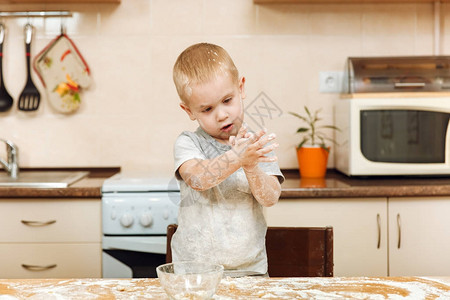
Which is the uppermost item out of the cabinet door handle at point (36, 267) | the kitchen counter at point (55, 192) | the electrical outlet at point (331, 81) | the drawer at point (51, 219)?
the electrical outlet at point (331, 81)

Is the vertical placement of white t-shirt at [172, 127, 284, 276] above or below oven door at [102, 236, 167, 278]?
above

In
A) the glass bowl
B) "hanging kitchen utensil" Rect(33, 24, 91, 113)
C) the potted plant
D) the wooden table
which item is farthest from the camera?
"hanging kitchen utensil" Rect(33, 24, 91, 113)

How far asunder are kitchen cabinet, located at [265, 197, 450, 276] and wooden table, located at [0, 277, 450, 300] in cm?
98

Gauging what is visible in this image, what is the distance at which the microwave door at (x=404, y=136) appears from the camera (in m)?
2.21

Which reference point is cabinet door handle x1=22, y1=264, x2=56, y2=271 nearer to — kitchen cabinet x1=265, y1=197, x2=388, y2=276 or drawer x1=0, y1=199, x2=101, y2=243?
drawer x1=0, y1=199, x2=101, y2=243

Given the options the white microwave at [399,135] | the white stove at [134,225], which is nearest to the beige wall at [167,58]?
the white microwave at [399,135]

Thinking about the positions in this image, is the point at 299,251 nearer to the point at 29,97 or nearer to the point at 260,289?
the point at 260,289

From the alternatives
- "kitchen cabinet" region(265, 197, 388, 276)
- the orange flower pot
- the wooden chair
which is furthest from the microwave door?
the wooden chair

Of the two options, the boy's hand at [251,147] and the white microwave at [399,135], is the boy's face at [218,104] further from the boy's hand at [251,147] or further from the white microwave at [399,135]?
the white microwave at [399,135]

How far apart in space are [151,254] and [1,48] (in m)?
1.24

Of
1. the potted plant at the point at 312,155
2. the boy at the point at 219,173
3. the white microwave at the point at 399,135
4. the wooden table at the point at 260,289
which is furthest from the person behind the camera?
the potted plant at the point at 312,155

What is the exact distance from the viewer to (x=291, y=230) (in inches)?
48.9

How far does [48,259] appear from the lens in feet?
6.63

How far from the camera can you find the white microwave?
2.20 m
